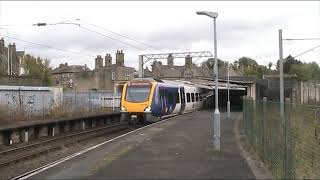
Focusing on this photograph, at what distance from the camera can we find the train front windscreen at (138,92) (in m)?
30.9

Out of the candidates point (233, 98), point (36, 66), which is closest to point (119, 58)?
point (36, 66)

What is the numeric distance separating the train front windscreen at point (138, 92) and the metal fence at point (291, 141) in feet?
56.1

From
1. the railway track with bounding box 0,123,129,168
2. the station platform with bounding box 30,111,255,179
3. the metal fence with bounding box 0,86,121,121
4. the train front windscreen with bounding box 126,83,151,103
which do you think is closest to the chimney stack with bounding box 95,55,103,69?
the metal fence with bounding box 0,86,121,121

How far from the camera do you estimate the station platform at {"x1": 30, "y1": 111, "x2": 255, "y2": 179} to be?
11.5 m

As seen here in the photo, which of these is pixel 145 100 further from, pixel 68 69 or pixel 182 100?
pixel 68 69

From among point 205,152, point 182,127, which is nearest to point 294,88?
point 182,127

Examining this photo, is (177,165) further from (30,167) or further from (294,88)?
(294,88)

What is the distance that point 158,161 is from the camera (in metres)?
13.6

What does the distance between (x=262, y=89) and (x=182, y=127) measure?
4782cm

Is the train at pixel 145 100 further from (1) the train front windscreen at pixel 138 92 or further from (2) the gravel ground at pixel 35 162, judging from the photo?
(2) the gravel ground at pixel 35 162

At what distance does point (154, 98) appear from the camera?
30703mm

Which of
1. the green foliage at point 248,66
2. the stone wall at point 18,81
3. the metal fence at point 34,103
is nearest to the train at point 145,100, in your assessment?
the metal fence at point 34,103

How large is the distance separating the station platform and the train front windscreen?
11027 mm

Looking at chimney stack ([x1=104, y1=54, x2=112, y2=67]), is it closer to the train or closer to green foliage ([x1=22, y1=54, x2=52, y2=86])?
green foliage ([x1=22, y1=54, x2=52, y2=86])
